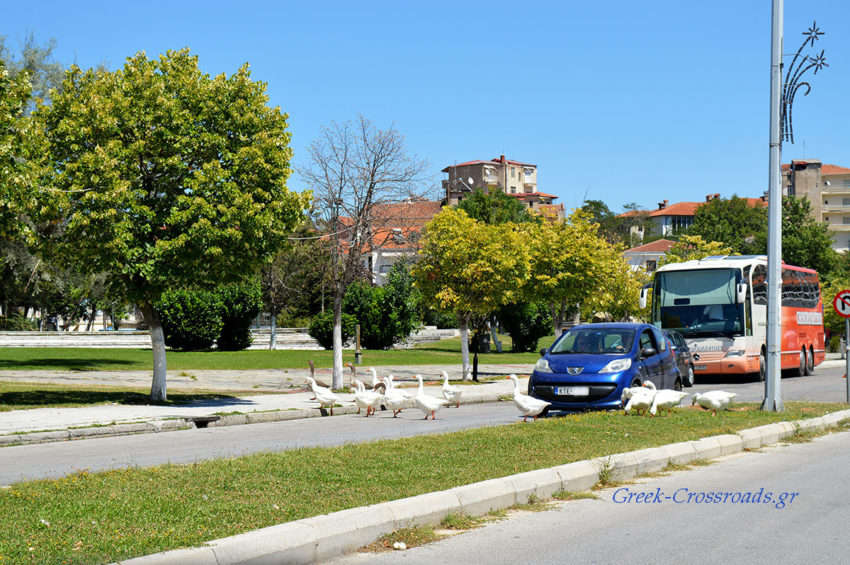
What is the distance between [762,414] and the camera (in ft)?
51.0

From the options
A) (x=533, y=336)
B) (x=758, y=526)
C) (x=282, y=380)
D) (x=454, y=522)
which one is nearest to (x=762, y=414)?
(x=758, y=526)

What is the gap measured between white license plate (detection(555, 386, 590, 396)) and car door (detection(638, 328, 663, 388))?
1.51 meters

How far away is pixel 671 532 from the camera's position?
7262mm

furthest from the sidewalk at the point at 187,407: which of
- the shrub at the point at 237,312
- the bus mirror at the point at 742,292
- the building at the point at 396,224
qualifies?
the shrub at the point at 237,312

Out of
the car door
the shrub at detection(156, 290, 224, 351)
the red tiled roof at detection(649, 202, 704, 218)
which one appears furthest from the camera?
the red tiled roof at detection(649, 202, 704, 218)

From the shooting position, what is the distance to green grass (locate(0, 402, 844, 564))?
5.91 m

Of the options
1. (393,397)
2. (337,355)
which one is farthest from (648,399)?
(337,355)

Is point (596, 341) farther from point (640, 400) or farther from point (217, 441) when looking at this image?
point (217, 441)

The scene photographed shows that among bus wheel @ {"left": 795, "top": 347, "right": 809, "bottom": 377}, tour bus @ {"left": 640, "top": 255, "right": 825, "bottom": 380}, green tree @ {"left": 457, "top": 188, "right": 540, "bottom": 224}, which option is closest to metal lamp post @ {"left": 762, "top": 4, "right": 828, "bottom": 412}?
tour bus @ {"left": 640, "top": 255, "right": 825, "bottom": 380}

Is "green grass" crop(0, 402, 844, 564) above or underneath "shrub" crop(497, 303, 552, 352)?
underneath

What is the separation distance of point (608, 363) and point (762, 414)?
281cm

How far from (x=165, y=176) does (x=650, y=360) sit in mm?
11662

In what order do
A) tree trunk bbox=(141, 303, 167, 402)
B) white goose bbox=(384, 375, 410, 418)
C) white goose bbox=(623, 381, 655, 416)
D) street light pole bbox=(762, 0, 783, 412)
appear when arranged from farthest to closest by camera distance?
tree trunk bbox=(141, 303, 167, 402)
white goose bbox=(384, 375, 410, 418)
street light pole bbox=(762, 0, 783, 412)
white goose bbox=(623, 381, 655, 416)

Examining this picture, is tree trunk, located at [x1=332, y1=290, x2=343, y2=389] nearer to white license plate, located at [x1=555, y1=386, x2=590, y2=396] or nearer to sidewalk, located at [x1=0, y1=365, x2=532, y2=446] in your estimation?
sidewalk, located at [x1=0, y1=365, x2=532, y2=446]
